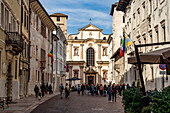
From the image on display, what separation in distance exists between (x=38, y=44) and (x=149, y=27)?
1626 cm

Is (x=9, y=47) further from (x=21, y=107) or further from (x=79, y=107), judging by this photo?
(x=79, y=107)

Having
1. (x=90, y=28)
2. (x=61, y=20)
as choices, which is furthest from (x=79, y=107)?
(x=90, y=28)

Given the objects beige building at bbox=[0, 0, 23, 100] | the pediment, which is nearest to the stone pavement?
beige building at bbox=[0, 0, 23, 100]

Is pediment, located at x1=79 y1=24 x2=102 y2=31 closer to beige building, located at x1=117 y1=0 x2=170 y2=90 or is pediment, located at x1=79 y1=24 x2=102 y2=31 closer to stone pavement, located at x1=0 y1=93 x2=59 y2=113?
beige building, located at x1=117 y1=0 x2=170 y2=90

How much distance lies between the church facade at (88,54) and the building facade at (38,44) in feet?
96.9

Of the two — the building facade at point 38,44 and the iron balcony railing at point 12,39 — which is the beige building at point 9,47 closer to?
the iron balcony railing at point 12,39

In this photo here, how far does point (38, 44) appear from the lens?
123 feet

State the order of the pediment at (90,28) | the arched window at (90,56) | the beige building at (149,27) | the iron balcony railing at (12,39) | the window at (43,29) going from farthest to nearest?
the pediment at (90,28), the arched window at (90,56), the window at (43,29), the beige building at (149,27), the iron balcony railing at (12,39)

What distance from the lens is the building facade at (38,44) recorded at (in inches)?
1318

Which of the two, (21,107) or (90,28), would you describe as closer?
(21,107)

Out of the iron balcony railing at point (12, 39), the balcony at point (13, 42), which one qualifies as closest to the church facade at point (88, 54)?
the balcony at point (13, 42)

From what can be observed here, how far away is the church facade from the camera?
75500 mm

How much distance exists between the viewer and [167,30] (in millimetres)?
20250

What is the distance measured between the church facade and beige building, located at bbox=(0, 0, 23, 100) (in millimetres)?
50740
